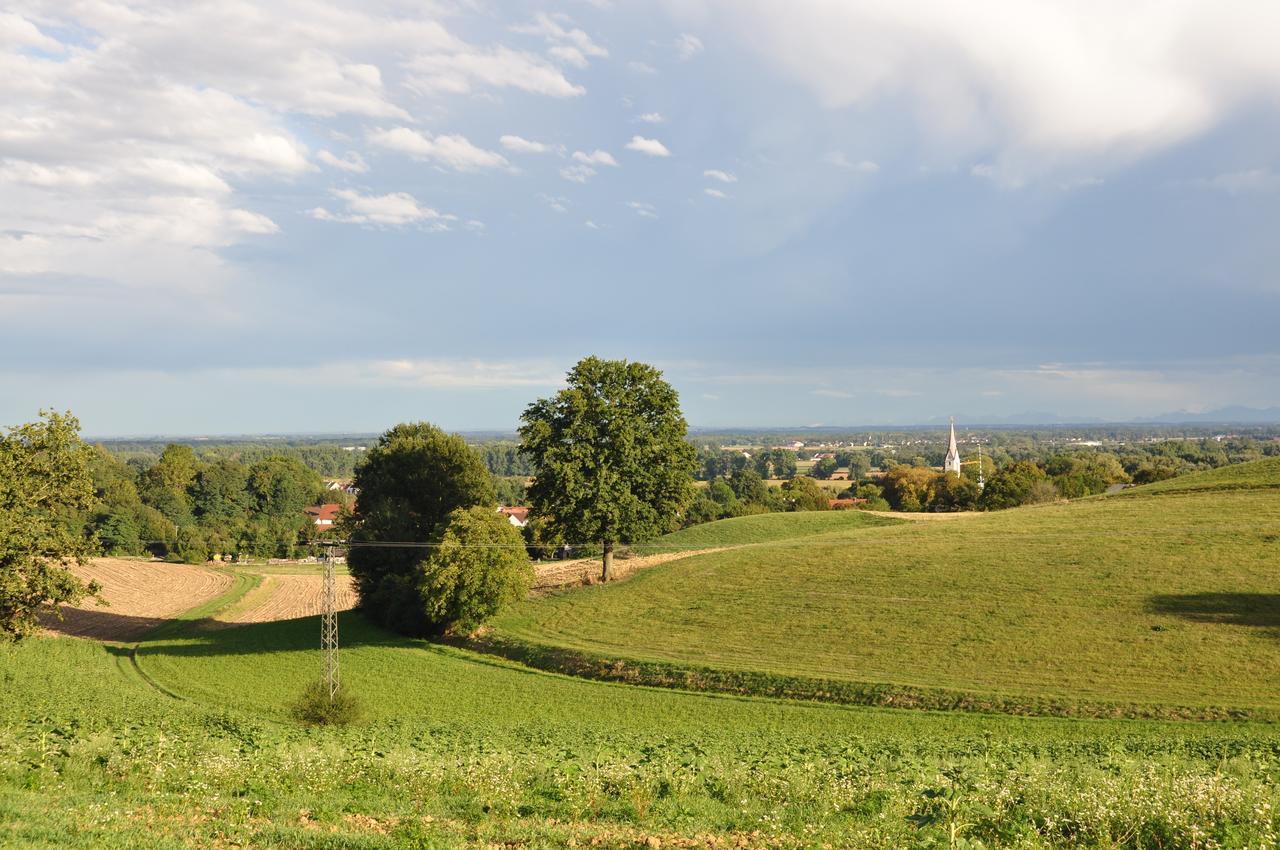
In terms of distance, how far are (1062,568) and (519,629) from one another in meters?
30.9

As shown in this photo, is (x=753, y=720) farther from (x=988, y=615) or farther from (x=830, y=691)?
(x=988, y=615)

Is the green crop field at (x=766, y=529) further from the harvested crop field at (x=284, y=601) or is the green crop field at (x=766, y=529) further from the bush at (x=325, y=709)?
the bush at (x=325, y=709)

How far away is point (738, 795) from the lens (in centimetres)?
1587

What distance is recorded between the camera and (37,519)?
30062 mm

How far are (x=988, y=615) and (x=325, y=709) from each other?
29971 millimetres

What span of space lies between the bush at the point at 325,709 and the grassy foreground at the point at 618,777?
4.54 feet

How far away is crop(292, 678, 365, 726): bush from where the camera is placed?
27688 millimetres

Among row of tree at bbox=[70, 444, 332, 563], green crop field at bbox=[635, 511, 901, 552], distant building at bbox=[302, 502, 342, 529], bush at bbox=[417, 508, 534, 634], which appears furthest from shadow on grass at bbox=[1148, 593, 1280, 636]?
distant building at bbox=[302, 502, 342, 529]

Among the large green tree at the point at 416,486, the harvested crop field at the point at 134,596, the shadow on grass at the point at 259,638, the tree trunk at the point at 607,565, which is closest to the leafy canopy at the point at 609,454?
the tree trunk at the point at 607,565

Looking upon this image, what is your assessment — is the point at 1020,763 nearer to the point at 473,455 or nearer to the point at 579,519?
the point at 579,519

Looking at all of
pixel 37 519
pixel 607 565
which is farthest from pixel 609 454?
pixel 37 519

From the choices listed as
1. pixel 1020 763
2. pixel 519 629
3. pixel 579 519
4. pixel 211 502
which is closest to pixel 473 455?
pixel 579 519

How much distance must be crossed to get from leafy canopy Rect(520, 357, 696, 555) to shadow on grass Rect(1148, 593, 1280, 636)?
26.7 metres

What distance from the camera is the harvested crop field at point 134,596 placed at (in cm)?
5475
